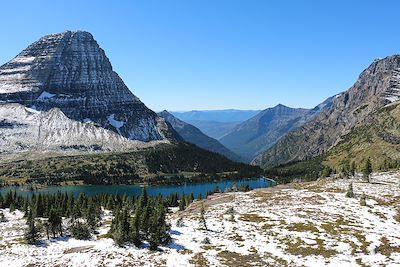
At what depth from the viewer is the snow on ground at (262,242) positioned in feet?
226

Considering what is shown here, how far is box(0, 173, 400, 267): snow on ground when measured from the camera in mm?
68938

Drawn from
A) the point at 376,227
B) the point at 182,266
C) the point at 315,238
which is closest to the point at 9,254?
the point at 182,266

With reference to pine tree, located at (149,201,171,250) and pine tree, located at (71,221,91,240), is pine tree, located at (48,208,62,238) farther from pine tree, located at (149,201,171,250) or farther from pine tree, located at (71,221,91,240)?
pine tree, located at (149,201,171,250)

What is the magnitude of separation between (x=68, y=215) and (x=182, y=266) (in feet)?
243

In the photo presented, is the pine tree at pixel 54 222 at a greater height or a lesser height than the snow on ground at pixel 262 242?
greater

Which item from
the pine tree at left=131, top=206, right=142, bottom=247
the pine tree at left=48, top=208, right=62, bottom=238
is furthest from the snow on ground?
the pine tree at left=48, top=208, right=62, bottom=238

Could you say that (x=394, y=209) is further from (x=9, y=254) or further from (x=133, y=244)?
(x=9, y=254)

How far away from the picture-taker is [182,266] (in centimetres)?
6662

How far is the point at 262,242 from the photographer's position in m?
80.2

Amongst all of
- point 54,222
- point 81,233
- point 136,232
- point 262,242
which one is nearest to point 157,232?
point 136,232

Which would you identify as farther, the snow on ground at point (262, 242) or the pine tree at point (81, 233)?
the pine tree at point (81, 233)

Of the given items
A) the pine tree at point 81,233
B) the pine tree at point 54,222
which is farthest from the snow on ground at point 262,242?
the pine tree at point 54,222

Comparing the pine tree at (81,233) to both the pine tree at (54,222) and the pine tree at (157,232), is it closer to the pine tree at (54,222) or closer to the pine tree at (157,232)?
the pine tree at (54,222)

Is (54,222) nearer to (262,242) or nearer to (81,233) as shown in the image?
(81,233)
